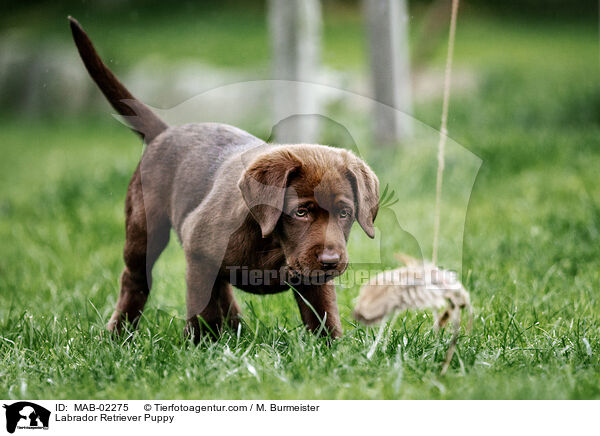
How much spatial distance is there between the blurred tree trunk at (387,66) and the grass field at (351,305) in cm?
77

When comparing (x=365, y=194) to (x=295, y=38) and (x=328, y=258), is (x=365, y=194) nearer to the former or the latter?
(x=328, y=258)

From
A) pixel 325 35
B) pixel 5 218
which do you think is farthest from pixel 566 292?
pixel 325 35

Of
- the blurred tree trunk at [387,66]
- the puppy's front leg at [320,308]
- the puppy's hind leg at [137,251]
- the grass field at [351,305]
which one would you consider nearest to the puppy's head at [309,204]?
the puppy's front leg at [320,308]

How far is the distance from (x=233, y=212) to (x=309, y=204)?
397 mm

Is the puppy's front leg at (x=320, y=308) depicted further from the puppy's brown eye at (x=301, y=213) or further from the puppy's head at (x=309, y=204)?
the puppy's brown eye at (x=301, y=213)

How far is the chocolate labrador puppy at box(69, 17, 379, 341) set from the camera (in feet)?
9.41

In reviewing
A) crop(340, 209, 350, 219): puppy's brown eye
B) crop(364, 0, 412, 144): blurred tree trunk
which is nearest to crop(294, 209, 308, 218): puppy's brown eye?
crop(340, 209, 350, 219): puppy's brown eye

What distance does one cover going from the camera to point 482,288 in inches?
158

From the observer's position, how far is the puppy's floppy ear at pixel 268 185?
2.83 meters

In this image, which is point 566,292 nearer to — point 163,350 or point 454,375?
point 454,375
